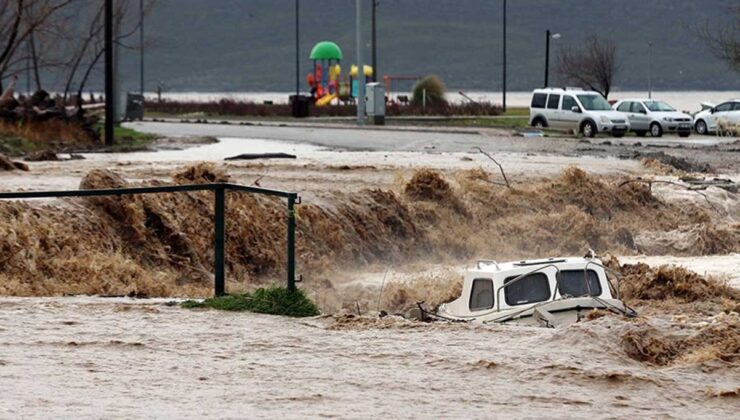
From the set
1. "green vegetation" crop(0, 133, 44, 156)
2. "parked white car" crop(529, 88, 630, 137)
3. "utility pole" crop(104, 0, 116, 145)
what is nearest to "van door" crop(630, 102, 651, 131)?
"parked white car" crop(529, 88, 630, 137)

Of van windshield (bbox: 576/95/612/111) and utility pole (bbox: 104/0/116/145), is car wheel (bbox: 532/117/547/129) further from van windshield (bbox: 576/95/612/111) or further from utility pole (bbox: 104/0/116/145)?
utility pole (bbox: 104/0/116/145)

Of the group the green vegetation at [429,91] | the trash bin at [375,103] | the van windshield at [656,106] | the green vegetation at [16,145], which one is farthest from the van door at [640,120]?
the green vegetation at [429,91]

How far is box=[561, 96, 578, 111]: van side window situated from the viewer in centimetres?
5294

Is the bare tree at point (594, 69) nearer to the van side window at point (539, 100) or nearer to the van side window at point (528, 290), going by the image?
the van side window at point (539, 100)

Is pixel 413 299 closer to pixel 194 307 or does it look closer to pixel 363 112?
pixel 194 307

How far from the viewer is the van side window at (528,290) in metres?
17.4

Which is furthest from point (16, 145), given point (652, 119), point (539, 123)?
point (652, 119)

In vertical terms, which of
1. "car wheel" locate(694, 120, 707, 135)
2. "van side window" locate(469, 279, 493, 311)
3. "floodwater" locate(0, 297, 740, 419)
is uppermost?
"car wheel" locate(694, 120, 707, 135)

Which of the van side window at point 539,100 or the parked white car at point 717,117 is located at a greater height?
the van side window at point 539,100

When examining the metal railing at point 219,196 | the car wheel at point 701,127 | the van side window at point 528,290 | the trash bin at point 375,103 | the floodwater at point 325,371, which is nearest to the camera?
the floodwater at point 325,371

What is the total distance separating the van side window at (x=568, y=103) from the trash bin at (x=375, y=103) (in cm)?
756

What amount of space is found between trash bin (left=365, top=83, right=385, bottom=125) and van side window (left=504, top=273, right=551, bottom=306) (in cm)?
4022

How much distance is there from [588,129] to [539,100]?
3934 millimetres

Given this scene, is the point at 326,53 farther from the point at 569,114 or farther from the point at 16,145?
the point at 16,145
